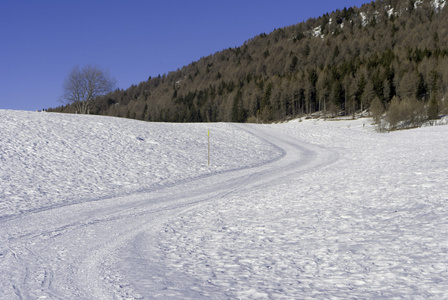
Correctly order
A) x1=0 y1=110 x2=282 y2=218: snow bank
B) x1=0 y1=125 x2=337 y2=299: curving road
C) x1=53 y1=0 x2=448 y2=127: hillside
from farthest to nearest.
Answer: x1=53 y1=0 x2=448 y2=127: hillside < x1=0 y1=110 x2=282 y2=218: snow bank < x1=0 y1=125 x2=337 y2=299: curving road

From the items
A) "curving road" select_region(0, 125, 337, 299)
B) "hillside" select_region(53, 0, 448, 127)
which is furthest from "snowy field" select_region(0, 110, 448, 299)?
"hillside" select_region(53, 0, 448, 127)

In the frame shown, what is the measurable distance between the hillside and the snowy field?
164 ft

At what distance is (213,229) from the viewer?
8.58 meters

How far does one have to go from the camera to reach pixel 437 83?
276 ft

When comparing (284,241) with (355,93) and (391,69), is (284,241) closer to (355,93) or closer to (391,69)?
(355,93)

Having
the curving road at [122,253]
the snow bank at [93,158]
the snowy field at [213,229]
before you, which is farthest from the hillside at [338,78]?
the curving road at [122,253]

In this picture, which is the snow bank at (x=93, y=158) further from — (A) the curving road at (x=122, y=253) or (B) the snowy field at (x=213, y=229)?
(A) the curving road at (x=122, y=253)

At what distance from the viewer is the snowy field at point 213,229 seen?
5.21 m

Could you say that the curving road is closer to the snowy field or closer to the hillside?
the snowy field

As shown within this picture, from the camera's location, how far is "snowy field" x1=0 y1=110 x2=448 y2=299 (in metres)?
5.21

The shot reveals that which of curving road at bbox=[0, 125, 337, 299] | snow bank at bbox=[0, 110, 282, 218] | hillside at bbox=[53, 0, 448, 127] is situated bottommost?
curving road at bbox=[0, 125, 337, 299]

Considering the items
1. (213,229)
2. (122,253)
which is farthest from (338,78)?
(122,253)

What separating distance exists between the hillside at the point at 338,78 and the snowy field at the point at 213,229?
49923 millimetres

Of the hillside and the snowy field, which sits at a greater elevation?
the hillside
